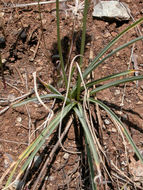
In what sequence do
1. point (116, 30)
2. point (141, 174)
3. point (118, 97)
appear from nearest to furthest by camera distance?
point (141, 174)
point (118, 97)
point (116, 30)

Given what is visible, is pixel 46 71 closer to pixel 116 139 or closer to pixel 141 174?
pixel 116 139

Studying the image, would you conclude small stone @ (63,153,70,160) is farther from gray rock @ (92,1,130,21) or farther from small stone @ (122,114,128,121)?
gray rock @ (92,1,130,21)

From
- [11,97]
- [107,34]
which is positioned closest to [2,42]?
[11,97]

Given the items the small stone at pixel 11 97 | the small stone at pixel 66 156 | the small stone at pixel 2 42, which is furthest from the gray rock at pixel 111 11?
the small stone at pixel 66 156

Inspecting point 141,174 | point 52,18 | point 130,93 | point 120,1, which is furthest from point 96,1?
point 141,174

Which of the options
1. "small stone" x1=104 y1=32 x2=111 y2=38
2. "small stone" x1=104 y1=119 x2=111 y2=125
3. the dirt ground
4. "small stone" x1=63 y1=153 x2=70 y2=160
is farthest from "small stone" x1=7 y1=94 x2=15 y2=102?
"small stone" x1=104 y1=32 x2=111 y2=38
